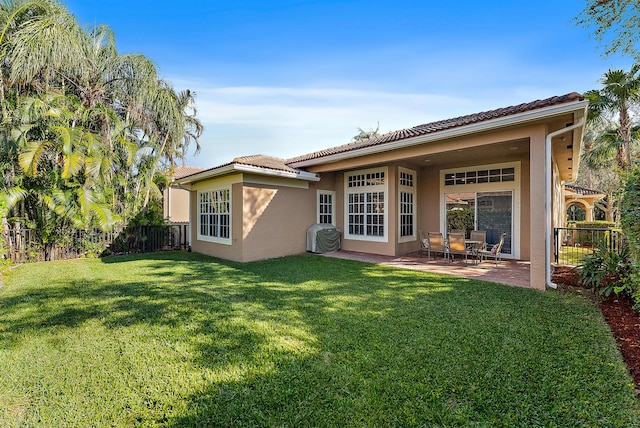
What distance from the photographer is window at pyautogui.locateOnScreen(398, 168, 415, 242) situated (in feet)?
37.1

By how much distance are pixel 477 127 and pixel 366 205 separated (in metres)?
5.46

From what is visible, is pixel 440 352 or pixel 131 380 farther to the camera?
pixel 440 352

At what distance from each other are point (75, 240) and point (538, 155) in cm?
1486

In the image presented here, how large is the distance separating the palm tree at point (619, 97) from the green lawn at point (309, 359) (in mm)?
12158

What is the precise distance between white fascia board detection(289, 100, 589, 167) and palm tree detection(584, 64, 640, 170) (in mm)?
9856

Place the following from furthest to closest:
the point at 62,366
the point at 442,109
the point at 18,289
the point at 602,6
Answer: the point at 442,109 < the point at 602,6 < the point at 18,289 < the point at 62,366

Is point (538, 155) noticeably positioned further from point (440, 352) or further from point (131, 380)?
point (131, 380)

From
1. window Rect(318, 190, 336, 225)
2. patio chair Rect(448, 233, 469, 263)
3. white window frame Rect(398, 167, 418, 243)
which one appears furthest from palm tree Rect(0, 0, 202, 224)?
patio chair Rect(448, 233, 469, 263)

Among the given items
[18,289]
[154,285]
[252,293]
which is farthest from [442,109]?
[18,289]

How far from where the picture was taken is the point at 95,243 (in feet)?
38.3

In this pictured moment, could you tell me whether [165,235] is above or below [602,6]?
below

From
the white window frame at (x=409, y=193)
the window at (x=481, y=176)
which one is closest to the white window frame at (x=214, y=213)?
the white window frame at (x=409, y=193)

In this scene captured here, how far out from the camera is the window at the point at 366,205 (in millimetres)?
11266

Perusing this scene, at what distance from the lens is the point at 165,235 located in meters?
13.9
